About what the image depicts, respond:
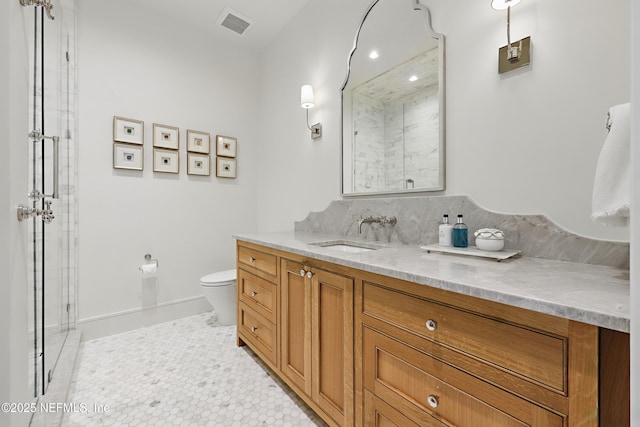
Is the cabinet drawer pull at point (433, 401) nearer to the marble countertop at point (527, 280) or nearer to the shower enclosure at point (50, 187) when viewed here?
the marble countertop at point (527, 280)

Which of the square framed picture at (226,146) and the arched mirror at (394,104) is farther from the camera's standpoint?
the square framed picture at (226,146)

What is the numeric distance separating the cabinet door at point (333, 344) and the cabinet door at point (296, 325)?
48 mm

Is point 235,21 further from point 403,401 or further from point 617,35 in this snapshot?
point 403,401

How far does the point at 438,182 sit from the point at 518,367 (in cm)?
98

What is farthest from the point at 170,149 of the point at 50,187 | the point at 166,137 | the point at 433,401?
the point at 433,401

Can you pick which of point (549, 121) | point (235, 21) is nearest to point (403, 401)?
point (549, 121)

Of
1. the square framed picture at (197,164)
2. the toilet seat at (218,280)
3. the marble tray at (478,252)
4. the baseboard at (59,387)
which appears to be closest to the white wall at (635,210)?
the marble tray at (478,252)

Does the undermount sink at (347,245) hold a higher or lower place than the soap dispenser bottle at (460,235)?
lower

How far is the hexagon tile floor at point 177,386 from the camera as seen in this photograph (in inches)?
54.5

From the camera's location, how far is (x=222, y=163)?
2.88 meters

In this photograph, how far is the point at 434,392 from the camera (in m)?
0.83

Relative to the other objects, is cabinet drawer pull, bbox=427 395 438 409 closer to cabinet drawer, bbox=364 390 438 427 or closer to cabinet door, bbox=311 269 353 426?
cabinet drawer, bbox=364 390 438 427

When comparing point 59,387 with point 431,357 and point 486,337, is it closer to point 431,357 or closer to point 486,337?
point 431,357

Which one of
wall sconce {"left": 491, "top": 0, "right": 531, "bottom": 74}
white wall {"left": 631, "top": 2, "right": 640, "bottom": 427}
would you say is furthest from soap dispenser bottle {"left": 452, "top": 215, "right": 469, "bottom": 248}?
white wall {"left": 631, "top": 2, "right": 640, "bottom": 427}
